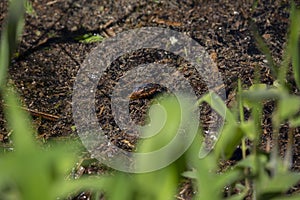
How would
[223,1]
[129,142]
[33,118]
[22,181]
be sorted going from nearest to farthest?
[22,181] < [129,142] < [33,118] < [223,1]

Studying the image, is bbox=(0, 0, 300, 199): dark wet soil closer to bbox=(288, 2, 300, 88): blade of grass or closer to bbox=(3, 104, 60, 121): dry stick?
bbox=(3, 104, 60, 121): dry stick

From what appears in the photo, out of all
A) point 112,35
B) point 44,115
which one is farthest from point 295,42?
point 112,35

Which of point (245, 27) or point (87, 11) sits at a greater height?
point (87, 11)

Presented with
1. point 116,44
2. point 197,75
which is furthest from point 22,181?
point 116,44

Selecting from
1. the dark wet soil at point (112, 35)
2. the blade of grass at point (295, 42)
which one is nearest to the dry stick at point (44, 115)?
the dark wet soil at point (112, 35)

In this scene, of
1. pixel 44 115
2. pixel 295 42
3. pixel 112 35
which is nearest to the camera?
pixel 295 42

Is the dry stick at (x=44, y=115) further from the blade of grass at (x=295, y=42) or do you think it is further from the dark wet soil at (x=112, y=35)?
the blade of grass at (x=295, y=42)

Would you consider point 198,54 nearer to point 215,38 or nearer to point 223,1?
point 215,38

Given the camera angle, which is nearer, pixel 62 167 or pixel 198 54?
pixel 62 167

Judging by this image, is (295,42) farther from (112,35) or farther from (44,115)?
(112,35)
